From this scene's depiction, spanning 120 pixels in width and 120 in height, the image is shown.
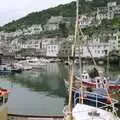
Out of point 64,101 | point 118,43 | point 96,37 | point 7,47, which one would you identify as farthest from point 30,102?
point 7,47

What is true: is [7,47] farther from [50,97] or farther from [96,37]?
[50,97]

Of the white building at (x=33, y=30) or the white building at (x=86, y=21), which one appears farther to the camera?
the white building at (x=33, y=30)

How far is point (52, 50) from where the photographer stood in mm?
123188

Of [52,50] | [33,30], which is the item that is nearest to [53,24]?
[33,30]

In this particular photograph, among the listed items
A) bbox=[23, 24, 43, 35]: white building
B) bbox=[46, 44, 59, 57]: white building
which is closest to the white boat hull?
bbox=[46, 44, 59, 57]: white building

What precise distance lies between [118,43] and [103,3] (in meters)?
81.1

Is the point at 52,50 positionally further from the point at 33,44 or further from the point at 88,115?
the point at 88,115

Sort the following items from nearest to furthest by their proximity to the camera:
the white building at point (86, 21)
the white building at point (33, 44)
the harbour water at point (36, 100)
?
the harbour water at point (36, 100) → the white building at point (33, 44) → the white building at point (86, 21)

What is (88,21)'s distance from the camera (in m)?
149

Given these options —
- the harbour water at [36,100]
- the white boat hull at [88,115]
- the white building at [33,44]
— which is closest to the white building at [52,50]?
the white building at [33,44]

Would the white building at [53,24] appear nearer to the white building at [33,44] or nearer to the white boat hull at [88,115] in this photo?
the white building at [33,44]

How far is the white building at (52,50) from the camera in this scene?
395 feet

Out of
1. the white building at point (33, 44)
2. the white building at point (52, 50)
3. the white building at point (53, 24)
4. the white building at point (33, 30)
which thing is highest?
the white building at point (53, 24)

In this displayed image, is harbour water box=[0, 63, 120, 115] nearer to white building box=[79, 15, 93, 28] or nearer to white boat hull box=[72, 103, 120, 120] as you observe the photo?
white boat hull box=[72, 103, 120, 120]
